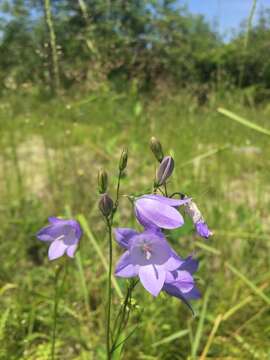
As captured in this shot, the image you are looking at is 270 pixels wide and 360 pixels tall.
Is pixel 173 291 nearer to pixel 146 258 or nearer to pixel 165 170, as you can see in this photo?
pixel 146 258

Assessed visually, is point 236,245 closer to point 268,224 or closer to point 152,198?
point 268,224

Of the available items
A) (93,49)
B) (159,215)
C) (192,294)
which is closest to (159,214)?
(159,215)

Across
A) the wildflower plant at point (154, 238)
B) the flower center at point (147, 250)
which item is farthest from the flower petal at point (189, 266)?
the flower center at point (147, 250)

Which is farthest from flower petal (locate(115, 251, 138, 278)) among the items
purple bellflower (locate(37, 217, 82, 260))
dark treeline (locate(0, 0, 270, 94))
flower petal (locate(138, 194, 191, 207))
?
dark treeline (locate(0, 0, 270, 94))

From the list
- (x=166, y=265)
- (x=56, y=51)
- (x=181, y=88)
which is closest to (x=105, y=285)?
(x=56, y=51)

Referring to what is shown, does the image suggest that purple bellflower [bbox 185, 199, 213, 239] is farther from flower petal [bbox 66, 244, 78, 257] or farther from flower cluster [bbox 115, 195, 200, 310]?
flower petal [bbox 66, 244, 78, 257]

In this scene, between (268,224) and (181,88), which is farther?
(181,88)
